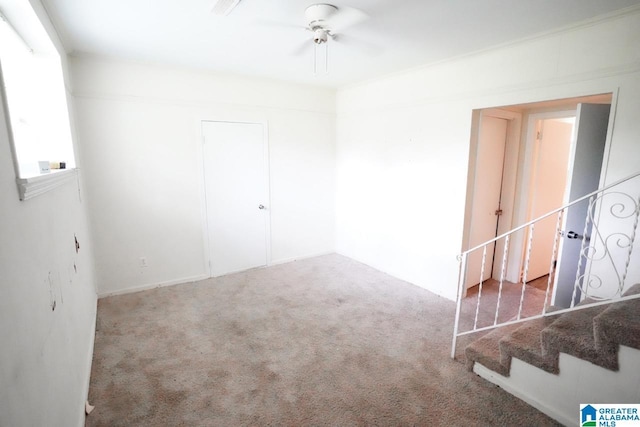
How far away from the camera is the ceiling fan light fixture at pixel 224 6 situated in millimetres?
1964

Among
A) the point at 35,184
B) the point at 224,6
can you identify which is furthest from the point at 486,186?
the point at 35,184

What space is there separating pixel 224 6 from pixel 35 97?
5.35ft

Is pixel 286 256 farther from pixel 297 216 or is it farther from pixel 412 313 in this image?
pixel 412 313

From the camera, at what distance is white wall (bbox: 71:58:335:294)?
3285 millimetres

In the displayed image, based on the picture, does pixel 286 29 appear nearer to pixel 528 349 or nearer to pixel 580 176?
pixel 580 176

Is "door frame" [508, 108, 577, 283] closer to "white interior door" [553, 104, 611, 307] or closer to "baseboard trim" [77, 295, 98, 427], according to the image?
"white interior door" [553, 104, 611, 307]

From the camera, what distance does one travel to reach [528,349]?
202 cm

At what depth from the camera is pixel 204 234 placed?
3.98 metres

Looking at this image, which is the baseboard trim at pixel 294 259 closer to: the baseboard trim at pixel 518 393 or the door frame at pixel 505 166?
the door frame at pixel 505 166

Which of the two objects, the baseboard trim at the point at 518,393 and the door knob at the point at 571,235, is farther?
the door knob at the point at 571,235

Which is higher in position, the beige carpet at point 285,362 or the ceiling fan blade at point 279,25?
A: the ceiling fan blade at point 279,25

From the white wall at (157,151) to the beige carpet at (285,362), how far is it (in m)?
0.49

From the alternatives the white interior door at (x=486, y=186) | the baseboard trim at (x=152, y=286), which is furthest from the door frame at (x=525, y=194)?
the baseboard trim at (x=152, y=286)

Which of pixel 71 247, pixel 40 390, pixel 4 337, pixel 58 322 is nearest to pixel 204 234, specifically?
pixel 71 247
